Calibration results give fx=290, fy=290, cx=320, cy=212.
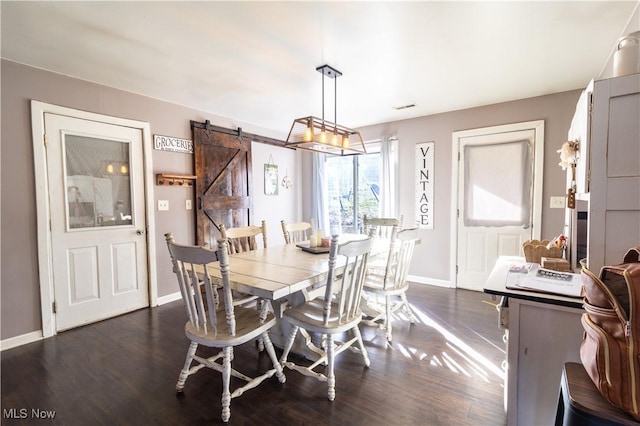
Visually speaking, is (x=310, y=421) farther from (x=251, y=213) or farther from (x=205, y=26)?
(x=251, y=213)

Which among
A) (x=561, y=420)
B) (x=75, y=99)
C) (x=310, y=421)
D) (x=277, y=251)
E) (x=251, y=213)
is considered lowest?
(x=310, y=421)

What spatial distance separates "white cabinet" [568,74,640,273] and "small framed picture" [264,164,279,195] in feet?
13.9

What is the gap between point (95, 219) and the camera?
308 centimetres

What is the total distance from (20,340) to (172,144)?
240cm

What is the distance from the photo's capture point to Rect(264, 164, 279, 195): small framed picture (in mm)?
4984

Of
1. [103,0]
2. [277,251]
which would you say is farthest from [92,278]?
[103,0]

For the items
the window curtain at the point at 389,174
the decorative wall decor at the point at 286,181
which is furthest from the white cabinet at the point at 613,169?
the decorative wall decor at the point at 286,181

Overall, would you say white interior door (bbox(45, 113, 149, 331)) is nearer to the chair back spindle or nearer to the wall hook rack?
the wall hook rack

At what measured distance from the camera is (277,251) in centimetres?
276

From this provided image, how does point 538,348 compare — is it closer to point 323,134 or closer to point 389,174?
point 323,134

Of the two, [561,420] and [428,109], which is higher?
[428,109]

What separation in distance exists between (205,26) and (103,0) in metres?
0.58

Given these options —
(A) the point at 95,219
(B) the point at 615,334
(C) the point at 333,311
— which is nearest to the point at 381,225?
(C) the point at 333,311

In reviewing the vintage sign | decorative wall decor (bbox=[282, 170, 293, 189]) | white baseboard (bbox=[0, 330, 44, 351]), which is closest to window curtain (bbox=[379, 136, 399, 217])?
decorative wall decor (bbox=[282, 170, 293, 189])
